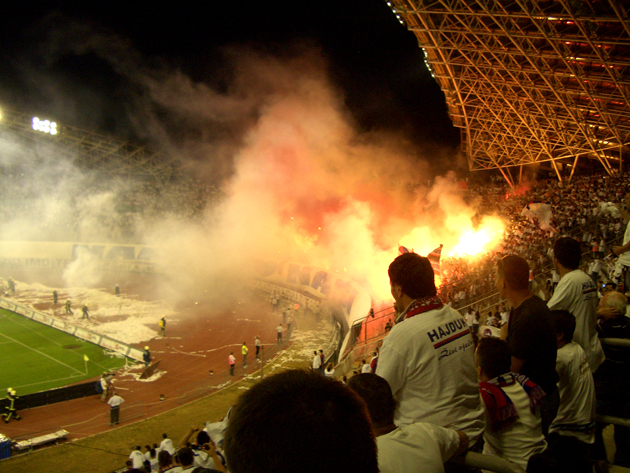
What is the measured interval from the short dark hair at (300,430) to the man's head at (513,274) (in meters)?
2.29

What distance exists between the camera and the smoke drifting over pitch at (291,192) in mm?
29031

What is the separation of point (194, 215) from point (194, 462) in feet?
113

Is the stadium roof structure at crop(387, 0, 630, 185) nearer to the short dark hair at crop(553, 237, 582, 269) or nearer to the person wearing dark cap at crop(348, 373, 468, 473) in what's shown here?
the short dark hair at crop(553, 237, 582, 269)

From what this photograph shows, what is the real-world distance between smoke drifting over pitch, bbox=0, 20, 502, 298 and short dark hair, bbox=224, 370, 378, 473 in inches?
935

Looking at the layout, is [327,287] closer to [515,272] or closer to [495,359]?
[515,272]

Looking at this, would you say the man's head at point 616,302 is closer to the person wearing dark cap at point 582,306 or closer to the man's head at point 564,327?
the person wearing dark cap at point 582,306

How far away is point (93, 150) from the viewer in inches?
1507

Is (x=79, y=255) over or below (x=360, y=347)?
over

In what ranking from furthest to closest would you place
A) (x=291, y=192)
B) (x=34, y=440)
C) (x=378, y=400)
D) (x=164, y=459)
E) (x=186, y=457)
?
(x=291, y=192) → (x=34, y=440) → (x=164, y=459) → (x=186, y=457) → (x=378, y=400)

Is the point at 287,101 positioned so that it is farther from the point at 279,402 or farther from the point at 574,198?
the point at 279,402

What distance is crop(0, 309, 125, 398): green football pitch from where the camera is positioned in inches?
608

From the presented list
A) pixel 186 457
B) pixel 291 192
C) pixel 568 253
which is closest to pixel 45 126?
pixel 291 192

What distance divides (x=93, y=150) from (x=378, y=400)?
42053mm

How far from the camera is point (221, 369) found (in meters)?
16.6
